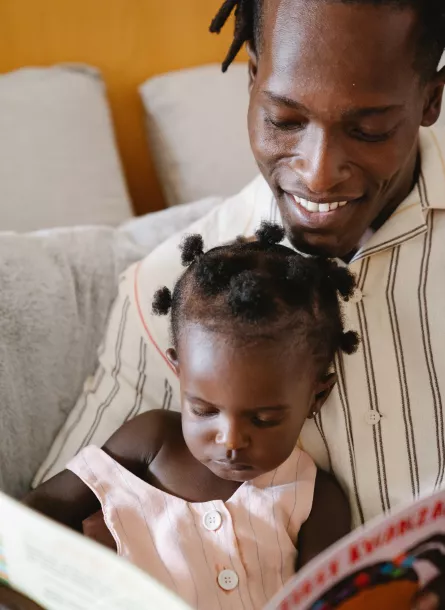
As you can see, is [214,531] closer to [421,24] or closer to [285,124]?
[285,124]

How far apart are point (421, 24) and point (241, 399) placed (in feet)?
1.63

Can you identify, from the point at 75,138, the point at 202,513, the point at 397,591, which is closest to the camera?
the point at 397,591

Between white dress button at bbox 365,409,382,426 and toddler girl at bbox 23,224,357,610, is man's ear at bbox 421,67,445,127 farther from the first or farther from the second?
white dress button at bbox 365,409,382,426

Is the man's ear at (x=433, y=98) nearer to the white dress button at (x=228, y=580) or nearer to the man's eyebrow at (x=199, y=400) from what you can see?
the man's eyebrow at (x=199, y=400)

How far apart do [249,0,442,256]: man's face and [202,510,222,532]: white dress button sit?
15.1 inches

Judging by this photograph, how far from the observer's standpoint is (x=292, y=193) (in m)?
0.90

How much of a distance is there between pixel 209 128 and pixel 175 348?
1.03 meters

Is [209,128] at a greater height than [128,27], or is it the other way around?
[128,27]

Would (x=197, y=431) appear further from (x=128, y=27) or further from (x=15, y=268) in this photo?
(x=128, y=27)

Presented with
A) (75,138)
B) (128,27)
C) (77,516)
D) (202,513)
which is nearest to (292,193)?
(202,513)

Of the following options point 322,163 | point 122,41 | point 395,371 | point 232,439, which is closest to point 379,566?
point 232,439

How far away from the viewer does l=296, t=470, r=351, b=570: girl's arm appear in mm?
917

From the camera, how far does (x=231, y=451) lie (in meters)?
0.85

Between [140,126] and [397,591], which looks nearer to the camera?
[397,591]
